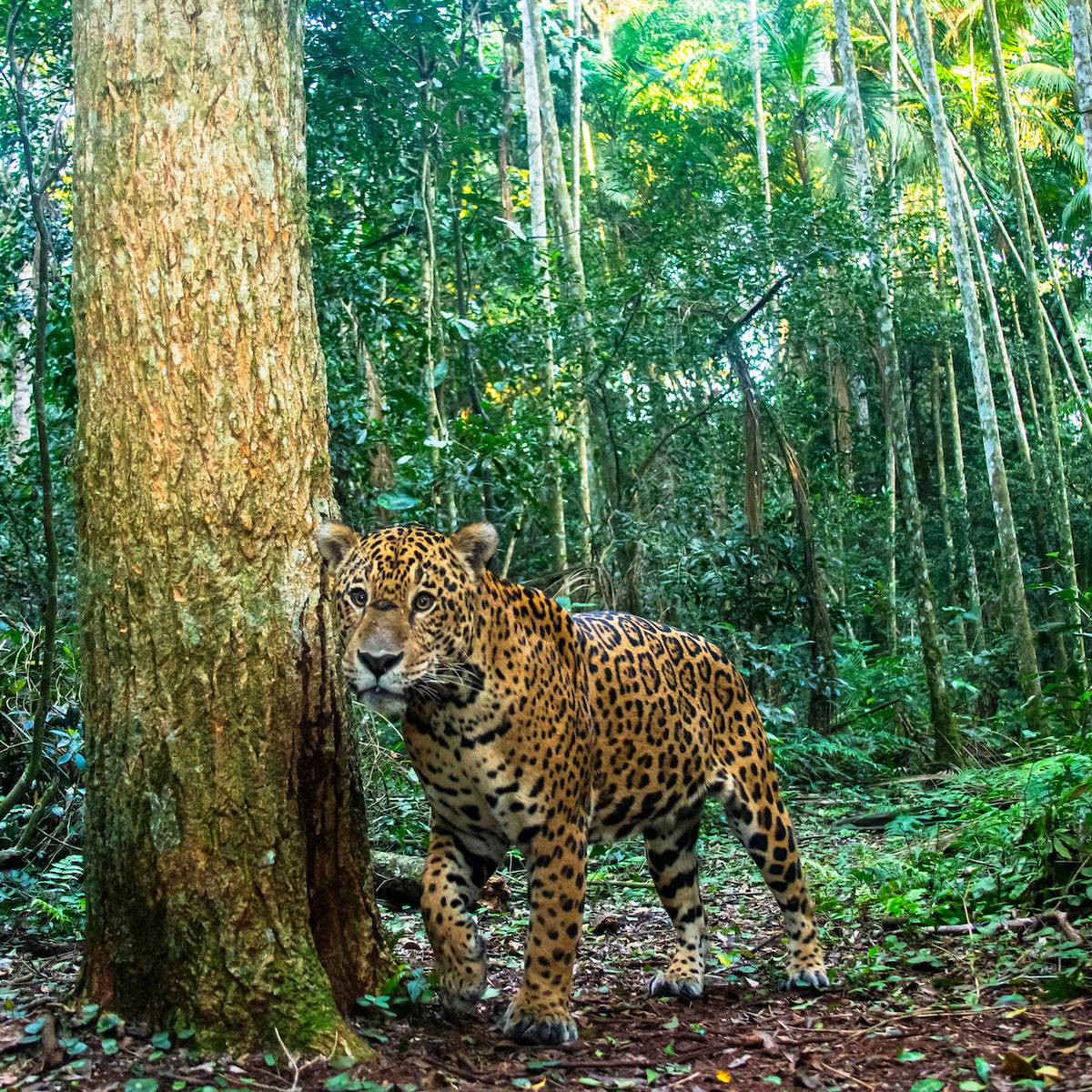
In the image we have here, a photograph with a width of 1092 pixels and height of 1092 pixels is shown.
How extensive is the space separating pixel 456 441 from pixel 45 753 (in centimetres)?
495

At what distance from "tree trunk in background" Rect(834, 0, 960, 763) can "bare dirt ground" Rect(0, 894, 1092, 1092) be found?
7273 mm

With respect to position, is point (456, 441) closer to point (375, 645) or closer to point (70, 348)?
point (70, 348)

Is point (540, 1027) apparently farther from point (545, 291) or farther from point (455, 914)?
Answer: point (545, 291)

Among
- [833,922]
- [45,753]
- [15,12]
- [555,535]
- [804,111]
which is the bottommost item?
[833,922]

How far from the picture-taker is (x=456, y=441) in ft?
35.5

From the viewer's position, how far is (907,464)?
15211mm

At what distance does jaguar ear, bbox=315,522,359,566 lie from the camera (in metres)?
4.32

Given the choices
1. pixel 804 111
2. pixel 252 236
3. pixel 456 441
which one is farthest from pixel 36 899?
pixel 804 111

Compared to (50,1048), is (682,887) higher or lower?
lower

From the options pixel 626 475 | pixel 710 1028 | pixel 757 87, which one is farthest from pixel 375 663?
pixel 757 87

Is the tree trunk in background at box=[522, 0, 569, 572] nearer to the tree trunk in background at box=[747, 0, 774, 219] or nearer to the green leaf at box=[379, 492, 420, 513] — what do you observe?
the green leaf at box=[379, 492, 420, 513]

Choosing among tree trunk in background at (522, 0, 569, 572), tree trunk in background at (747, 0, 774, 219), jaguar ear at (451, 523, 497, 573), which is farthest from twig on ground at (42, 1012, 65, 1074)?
tree trunk in background at (747, 0, 774, 219)

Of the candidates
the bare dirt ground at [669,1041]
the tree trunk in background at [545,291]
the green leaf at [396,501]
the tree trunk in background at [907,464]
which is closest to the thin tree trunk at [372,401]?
the green leaf at [396,501]

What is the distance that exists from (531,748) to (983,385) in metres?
12.4
